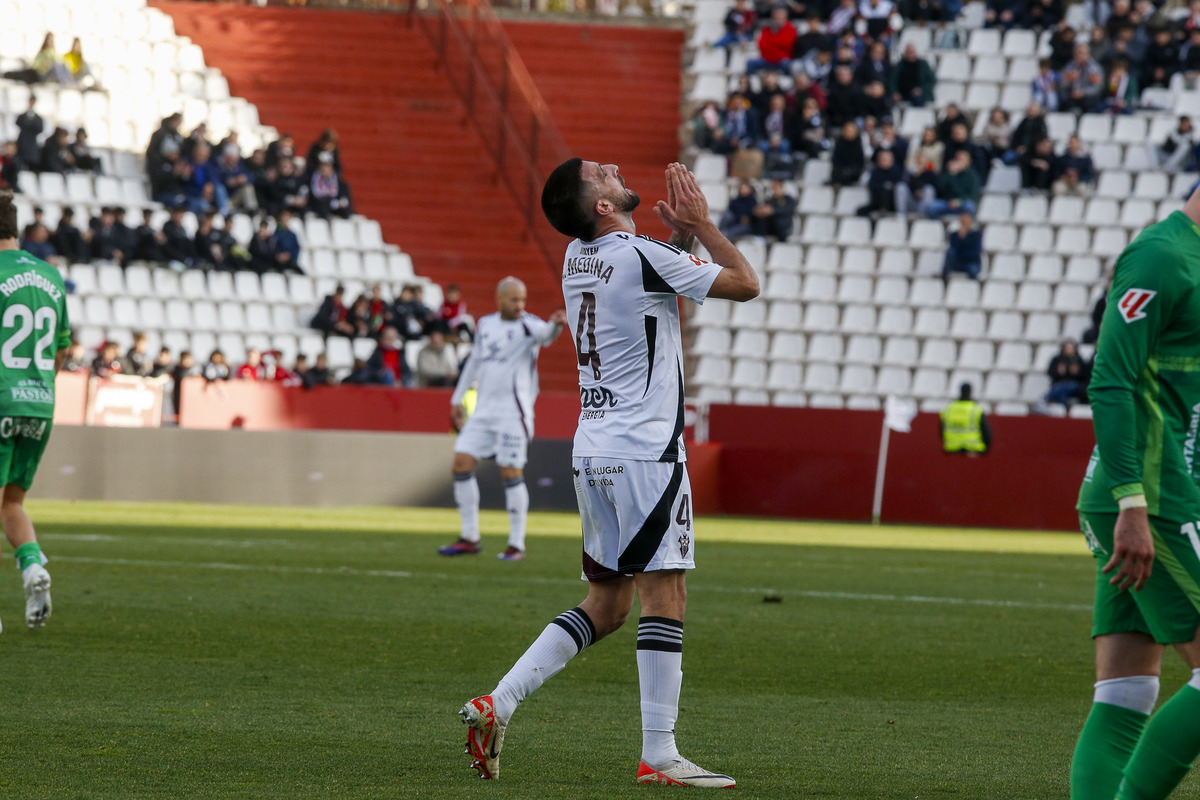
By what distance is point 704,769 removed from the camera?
17.9 ft

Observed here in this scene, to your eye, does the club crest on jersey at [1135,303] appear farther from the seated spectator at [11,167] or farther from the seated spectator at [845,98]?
the seated spectator at [845,98]

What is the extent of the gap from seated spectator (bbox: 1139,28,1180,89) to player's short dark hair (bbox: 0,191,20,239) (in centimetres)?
2494

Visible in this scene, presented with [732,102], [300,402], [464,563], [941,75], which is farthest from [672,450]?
[941,75]

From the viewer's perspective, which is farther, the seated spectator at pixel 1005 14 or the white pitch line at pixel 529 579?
the seated spectator at pixel 1005 14

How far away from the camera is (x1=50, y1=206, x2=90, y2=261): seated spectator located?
24.6 m

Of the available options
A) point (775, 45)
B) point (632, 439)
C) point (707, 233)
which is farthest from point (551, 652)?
point (775, 45)

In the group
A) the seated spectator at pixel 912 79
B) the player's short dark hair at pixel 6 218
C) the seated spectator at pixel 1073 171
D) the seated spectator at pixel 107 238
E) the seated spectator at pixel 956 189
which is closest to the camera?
the player's short dark hair at pixel 6 218

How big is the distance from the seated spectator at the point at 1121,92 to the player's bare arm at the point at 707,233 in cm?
2515

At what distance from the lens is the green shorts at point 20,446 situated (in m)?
8.23

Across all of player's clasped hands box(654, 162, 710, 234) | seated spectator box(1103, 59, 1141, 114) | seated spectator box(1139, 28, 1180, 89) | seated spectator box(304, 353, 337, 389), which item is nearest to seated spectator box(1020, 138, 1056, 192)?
seated spectator box(1103, 59, 1141, 114)

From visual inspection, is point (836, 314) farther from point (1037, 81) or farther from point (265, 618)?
point (265, 618)

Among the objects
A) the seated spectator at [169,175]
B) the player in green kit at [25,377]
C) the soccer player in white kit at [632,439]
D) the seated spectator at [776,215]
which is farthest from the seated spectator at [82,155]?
the soccer player in white kit at [632,439]

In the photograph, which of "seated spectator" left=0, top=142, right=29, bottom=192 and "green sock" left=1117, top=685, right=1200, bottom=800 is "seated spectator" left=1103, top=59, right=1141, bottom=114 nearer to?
"seated spectator" left=0, top=142, right=29, bottom=192

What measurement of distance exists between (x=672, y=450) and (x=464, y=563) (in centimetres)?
826
